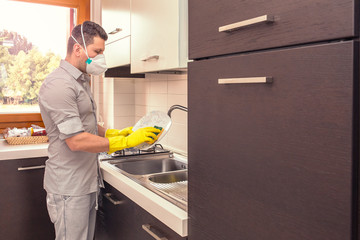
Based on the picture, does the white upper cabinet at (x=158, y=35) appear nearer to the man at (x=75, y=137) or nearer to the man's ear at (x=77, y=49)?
the man at (x=75, y=137)

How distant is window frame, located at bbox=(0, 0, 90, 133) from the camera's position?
2758mm

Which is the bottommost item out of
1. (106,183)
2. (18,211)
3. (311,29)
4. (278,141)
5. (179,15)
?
(18,211)

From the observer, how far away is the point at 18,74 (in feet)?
9.27

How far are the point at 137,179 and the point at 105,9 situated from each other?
1400 millimetres

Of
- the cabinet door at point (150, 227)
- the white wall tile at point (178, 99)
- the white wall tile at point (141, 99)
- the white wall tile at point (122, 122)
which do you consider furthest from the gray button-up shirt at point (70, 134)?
the white wall tile at point (122, 122)

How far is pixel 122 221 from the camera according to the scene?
5.38 feet

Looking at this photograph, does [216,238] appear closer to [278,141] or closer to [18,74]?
[278,141]

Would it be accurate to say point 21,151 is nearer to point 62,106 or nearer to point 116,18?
point 62,106

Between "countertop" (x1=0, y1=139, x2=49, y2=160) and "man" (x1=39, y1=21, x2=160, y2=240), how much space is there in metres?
0.64

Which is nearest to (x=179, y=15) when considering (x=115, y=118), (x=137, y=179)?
(x=137, y=179)

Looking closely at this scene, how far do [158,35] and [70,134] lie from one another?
60 centimetres

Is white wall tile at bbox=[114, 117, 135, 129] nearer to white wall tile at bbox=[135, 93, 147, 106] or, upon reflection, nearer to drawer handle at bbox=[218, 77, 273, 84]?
white wall tile at bbox=[135, 93, 147, 106]

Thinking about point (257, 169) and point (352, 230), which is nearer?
point (352, 230)

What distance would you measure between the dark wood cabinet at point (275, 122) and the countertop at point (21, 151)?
5.21 feet
